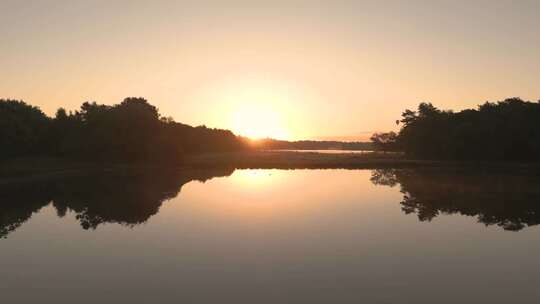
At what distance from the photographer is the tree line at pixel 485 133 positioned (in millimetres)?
95125

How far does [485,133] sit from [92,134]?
274 feet

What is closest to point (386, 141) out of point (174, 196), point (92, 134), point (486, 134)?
point (486, 134)

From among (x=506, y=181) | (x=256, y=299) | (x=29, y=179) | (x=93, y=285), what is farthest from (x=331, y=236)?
(x=29, y=179)

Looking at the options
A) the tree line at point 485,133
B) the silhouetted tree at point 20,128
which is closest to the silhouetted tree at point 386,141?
the tree line at point 485,133

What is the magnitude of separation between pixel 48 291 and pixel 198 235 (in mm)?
10263

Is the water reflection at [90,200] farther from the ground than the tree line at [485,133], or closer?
closer

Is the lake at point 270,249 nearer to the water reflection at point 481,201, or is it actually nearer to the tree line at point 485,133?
the water reflection at point 481,201

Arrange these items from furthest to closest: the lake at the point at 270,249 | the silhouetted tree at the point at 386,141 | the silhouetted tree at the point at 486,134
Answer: the silhouetted tree at the point at 386,141 < the silhouetted tree at the point at 486,134 < the lake at the point at 270,249

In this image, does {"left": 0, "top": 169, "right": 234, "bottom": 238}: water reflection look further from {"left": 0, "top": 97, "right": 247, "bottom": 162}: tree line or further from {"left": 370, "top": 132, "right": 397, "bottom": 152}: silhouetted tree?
{"left": 370, "top": 132, "right": 397, "bottom": 152}: silhouetted tree

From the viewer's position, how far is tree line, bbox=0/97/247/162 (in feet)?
283

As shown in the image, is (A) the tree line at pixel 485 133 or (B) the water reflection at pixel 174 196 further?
(A) the tree line at pixel 485 133

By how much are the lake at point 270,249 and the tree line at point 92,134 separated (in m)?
48.6

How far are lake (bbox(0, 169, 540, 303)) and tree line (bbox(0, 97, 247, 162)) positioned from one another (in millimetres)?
48645

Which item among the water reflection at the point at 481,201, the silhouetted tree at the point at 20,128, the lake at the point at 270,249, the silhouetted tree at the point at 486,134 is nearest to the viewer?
the lake at the point at 270,249
